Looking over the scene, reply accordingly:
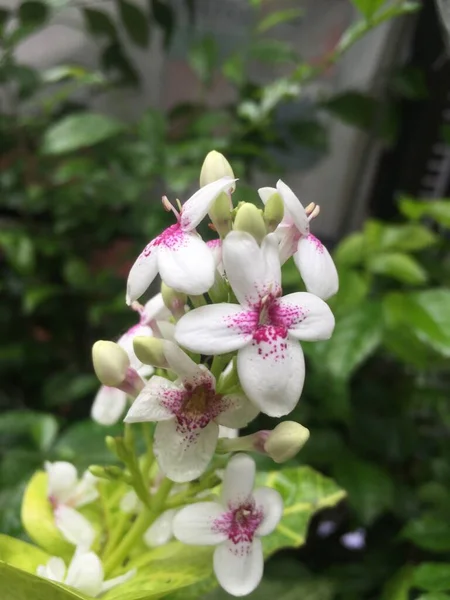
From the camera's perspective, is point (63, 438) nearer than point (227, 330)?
No

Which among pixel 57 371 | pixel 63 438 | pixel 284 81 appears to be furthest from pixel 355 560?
pixel 284 81

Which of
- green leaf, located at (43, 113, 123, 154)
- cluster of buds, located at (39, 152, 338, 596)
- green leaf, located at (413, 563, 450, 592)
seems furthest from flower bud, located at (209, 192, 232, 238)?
green leaf, located at (43, 113, 123, 154)

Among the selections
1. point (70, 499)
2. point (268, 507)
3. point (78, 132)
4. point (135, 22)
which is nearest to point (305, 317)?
point (268, 507)

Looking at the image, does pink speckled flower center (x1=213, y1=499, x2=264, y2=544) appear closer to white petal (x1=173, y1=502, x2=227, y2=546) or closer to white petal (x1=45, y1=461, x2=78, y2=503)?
white petal (x1=173, y1=502, x2=227, y2=546)

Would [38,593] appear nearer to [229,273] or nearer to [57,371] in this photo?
[229,273]

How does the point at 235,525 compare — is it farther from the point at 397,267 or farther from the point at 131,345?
the point at 397,267
